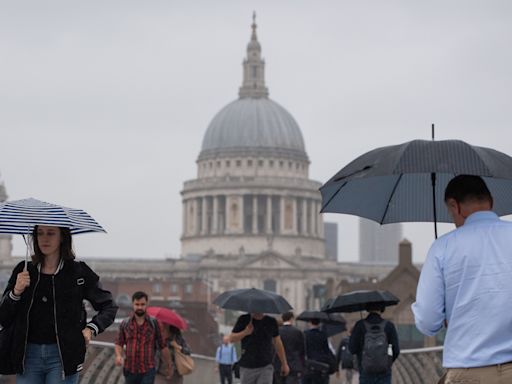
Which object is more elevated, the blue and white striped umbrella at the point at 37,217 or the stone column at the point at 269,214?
the stone column at the point at 269,214

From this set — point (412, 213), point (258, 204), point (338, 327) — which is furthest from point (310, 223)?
point (412, 213)

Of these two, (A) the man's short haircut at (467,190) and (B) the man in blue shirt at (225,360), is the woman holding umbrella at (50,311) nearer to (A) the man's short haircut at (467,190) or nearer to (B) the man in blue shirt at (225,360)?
(A) the man's short haircut at (467,190)

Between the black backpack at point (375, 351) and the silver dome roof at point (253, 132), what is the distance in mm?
138903

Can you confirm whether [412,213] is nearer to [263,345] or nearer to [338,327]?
[263,345]

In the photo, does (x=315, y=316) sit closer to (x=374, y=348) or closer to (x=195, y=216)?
(x=374, y=348)

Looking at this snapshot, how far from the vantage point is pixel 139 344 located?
13.5m

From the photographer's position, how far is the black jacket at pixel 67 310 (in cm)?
893

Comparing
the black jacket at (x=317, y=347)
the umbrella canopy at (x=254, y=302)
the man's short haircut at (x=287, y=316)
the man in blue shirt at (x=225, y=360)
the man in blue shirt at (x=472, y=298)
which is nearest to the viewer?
the man in blue shirt at (x=472, y=298)

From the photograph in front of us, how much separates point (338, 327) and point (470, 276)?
1357 cm

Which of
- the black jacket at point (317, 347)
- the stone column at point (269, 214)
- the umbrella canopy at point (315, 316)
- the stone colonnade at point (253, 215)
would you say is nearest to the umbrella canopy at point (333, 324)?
the umbrella canopy at point (315, 316)

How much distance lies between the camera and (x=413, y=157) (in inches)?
358

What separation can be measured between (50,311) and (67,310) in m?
0.12

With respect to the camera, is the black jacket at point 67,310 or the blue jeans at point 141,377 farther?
the blue jeans at point 141,377

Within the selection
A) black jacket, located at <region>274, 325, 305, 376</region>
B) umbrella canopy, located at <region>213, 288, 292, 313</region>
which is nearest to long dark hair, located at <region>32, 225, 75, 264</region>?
umbrella canopy, located at <region>213, 288, 292, 313</region>
